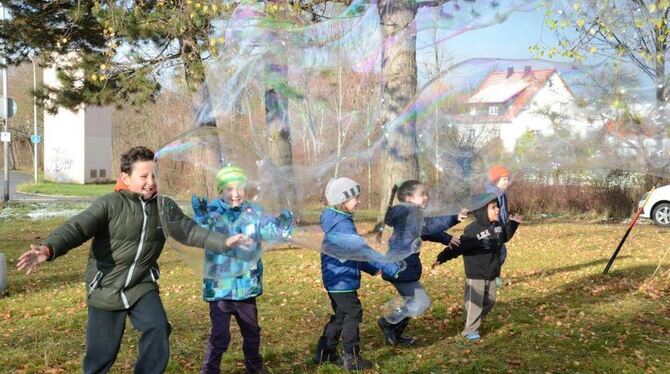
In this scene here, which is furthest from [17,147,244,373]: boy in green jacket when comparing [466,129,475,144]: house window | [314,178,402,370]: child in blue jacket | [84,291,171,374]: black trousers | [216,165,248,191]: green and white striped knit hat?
Result: [466,129,475,144]: house window

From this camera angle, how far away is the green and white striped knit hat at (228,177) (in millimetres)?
4242

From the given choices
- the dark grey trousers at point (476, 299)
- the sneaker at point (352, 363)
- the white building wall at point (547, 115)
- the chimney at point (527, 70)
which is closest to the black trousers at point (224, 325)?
the sneaker at point (352, 363)

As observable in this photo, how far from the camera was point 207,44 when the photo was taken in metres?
13.1

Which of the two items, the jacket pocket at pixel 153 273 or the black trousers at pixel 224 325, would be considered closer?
the jacket pocket at pixel 153 273

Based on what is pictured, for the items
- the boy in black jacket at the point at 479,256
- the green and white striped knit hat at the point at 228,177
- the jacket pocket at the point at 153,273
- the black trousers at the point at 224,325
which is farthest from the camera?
the boy in black jacket at the point at 479,256

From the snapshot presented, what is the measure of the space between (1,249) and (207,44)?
585cm

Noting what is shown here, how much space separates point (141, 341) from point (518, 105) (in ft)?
10.7

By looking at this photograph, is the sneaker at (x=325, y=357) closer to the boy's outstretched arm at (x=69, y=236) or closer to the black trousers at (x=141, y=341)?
the black trousers at (x=141, y=341)

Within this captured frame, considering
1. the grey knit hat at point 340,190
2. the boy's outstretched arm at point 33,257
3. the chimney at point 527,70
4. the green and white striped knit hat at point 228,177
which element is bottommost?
the boy's outstretched arm at point 33,257

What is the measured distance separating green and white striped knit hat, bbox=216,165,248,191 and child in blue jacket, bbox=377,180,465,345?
1097 millimetres

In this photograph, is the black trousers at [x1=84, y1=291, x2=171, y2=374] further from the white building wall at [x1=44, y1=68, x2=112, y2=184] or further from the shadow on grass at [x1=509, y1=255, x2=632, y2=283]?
the white building wall at [x1=44, y1=68, x2=112, y2=184]

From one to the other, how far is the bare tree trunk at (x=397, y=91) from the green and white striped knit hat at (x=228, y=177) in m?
1.00

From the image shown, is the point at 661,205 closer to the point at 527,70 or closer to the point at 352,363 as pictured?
the point at 527,70

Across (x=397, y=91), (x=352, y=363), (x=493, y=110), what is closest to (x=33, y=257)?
(x=352, y=363)
